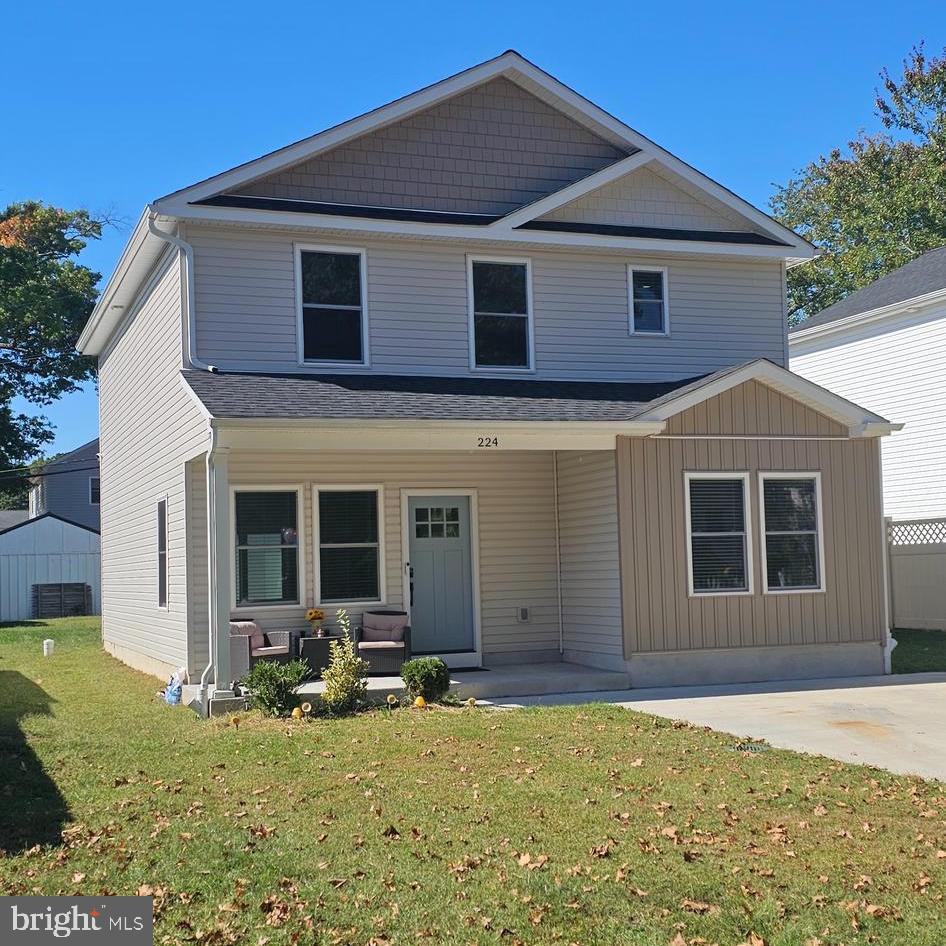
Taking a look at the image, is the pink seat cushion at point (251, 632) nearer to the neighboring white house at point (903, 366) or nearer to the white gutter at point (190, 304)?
the white gutter at point (190, 304)

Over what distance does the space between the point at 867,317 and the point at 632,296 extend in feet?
29.4

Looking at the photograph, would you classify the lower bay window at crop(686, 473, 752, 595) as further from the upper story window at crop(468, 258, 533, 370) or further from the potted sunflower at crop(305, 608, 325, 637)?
the potted sunflower at crop(305, 608, 325, 637)

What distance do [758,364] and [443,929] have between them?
10.2 m

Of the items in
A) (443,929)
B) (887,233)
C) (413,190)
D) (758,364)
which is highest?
(887,233)

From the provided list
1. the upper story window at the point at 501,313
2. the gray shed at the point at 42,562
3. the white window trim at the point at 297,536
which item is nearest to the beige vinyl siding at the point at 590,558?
the upper story window at the point at 501,313

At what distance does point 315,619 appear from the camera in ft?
48.0

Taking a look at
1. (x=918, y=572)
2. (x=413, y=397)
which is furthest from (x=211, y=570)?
(x=918, y=572)

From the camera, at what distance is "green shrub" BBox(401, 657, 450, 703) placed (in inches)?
488

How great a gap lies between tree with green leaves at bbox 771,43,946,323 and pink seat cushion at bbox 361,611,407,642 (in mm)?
28458

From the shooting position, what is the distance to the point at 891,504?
23469 millimetres

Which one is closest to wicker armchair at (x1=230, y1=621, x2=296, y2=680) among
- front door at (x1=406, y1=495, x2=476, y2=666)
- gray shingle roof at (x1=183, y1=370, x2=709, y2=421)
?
front door at (x1=406, y1=495, x2=476, y2=666)

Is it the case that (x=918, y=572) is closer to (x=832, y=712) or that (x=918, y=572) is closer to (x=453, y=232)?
(x=832, y=712)

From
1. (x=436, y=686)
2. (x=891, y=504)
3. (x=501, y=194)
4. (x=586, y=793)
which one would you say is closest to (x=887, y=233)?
(x=891, y=504)

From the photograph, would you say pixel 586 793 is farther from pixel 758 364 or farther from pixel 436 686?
pixel 758 364
